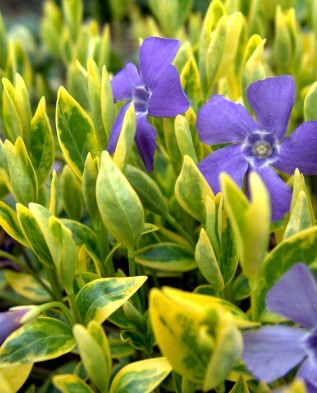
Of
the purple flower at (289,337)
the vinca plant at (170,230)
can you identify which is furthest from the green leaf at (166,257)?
the purple flower at (289,337)

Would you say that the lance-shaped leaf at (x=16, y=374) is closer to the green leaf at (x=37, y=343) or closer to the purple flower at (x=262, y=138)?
the green leaf at (x=37, y=343)

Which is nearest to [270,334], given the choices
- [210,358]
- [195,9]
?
[210,358]

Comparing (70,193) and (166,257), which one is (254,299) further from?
(70,193)

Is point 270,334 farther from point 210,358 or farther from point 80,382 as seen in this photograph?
point 80,382

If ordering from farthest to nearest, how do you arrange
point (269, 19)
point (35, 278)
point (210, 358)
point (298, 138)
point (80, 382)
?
point (269, 19) → point (35, 278) → point (298, 138) → point (80, 382) → point (210, 358)

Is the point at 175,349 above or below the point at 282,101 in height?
below

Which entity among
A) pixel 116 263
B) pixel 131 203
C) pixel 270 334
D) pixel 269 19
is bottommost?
pixel 116 263
